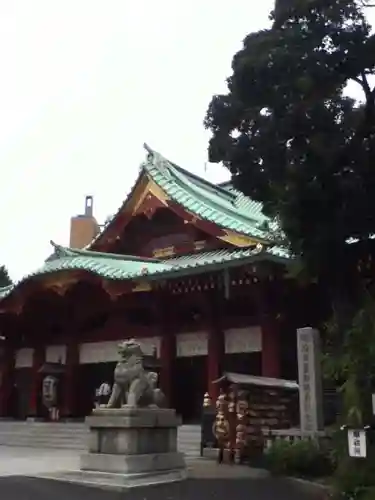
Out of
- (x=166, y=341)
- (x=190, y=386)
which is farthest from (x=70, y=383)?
(x=166, y=341)

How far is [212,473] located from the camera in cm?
1102

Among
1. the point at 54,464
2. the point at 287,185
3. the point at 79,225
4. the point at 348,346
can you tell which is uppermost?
the point at 79,225

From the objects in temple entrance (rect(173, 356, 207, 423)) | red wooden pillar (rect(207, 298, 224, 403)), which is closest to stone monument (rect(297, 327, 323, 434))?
red wooden pillar (rect(207, 298, 224, 403))

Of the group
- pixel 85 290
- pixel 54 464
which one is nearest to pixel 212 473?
pixel 54 464

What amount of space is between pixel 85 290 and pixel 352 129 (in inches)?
538

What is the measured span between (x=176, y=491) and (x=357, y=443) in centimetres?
320

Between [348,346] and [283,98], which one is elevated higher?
[283,98]

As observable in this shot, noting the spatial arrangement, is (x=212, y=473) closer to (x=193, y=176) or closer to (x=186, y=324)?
(x=186, y=324)

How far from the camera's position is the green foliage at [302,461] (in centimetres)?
1055

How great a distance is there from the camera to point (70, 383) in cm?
2280

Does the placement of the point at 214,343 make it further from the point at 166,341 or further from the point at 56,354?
the point at 56,354

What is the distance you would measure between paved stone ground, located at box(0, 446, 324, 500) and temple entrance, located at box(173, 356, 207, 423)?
911cm

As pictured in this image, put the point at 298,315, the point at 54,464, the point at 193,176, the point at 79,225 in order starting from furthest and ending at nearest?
1. the point at 79,225
2. the point at 193,176
3. the point at 298,315
4. the point at 54,464

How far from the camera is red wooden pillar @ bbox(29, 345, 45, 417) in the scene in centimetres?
2333
